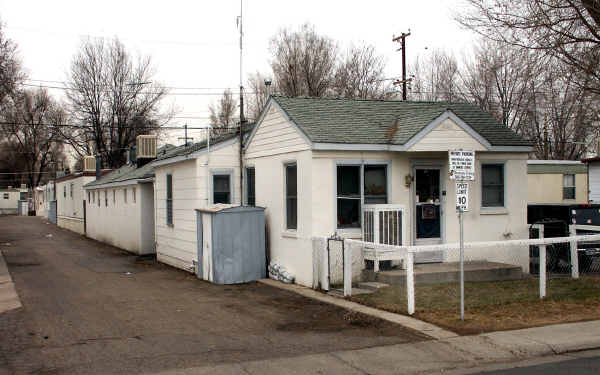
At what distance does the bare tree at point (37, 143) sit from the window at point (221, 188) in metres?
41.4

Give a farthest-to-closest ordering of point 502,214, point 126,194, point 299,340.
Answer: point 126,194, point 502,214, point 299,340

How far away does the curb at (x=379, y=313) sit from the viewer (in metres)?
9.30

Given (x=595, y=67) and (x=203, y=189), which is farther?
(x=203, y=189)

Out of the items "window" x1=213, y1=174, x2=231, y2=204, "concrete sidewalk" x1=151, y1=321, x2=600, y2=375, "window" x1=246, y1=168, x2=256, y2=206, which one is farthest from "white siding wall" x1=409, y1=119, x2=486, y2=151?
"window" x1=213, y1=174, x2=231, y2=204

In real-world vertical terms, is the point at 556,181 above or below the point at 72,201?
above

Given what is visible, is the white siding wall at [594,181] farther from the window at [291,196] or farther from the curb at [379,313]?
the curb at [379,313]

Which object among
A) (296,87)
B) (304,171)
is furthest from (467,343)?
(296,87)

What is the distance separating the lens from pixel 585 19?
12.9 meters

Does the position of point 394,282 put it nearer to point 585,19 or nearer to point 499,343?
point 499,343

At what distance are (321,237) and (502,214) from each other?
15.4ft

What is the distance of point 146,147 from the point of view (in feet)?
96.0

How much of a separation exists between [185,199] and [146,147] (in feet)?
A: 38.5

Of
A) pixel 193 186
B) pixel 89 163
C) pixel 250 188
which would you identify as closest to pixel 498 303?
pixel 250 188

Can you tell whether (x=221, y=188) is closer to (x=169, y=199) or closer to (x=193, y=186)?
(x=193, y=186)
